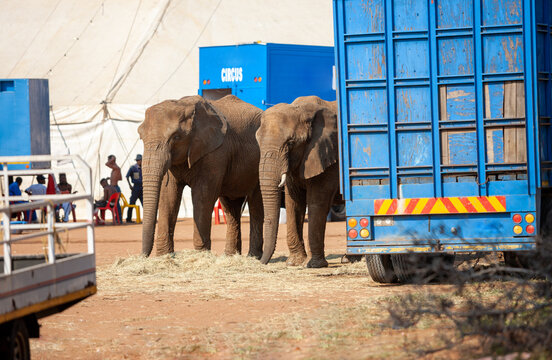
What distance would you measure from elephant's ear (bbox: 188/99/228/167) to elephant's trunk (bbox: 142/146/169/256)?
77cm

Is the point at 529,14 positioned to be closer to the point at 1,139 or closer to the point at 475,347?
the point at 475,347

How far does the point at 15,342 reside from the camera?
7371mm

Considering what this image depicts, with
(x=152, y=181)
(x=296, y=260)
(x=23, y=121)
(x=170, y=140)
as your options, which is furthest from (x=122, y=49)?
(x=296, y=260)

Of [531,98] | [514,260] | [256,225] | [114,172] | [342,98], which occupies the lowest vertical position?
[514,260]

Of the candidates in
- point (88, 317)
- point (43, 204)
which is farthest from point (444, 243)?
point (43, 204)

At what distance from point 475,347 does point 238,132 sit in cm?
1077

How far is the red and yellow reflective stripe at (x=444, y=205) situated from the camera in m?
11.7

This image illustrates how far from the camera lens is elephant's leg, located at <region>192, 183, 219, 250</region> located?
1670 cm

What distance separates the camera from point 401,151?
39.2ft

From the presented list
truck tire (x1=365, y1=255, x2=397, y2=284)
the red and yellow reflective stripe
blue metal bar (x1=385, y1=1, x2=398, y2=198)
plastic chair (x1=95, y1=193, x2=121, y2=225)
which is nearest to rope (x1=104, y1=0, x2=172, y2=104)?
plastic chair (x1=95, y1=193, x2=121, y2=225)

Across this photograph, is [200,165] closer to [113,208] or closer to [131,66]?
[113,208]

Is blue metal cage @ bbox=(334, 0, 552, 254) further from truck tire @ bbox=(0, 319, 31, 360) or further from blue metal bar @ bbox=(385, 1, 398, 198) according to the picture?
truck tire @ bbox=(0, 319, 31, 360)

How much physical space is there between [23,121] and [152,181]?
13.6 meters

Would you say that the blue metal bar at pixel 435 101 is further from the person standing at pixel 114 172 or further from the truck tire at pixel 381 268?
the person standing at pixel 114 172
